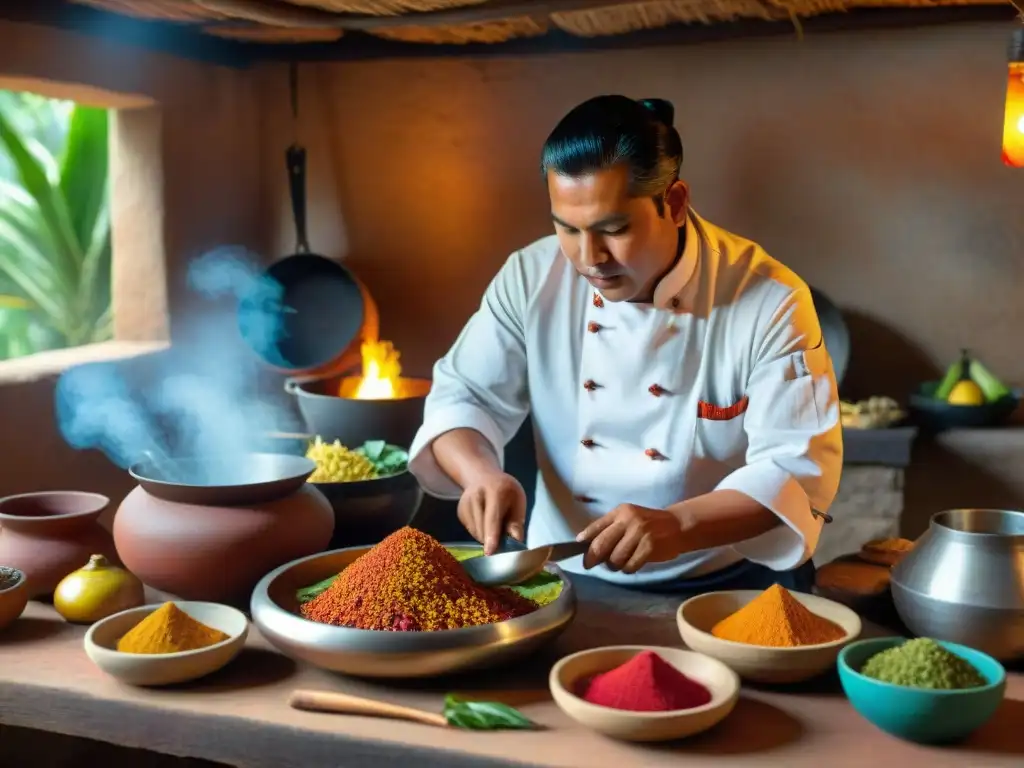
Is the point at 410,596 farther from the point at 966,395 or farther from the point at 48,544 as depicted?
the point at 966,395

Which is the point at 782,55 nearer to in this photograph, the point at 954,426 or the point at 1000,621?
the point at 954,426

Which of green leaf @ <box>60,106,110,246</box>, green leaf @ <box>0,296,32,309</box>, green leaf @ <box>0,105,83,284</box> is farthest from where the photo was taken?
green leaf @ <box>0,296,32,309</box>

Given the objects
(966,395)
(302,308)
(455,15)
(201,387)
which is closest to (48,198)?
(201,387)

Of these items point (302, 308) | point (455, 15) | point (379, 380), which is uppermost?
point (455, 15)

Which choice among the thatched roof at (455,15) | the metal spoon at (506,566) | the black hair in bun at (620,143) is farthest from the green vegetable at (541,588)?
the thatched roof at (455,15)

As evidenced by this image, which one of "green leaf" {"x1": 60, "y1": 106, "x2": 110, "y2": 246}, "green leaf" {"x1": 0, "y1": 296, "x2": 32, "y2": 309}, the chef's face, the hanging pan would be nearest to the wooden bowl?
the chef's face

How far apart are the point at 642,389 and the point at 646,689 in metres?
0.90

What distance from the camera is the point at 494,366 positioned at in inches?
90.2

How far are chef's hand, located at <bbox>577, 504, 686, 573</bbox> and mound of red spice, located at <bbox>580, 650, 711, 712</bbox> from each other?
0.92 ft

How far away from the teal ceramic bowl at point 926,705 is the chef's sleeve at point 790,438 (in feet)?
1.64

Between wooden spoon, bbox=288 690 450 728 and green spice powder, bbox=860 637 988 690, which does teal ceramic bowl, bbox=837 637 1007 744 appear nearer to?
green spice powder, bbox=860 637 988 690

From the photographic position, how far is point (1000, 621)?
1530 millimetres

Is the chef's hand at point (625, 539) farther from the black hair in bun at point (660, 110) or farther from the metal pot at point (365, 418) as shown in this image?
the metal pot at point (365, 418)

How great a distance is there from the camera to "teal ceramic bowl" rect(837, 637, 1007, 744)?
4.33 ft
